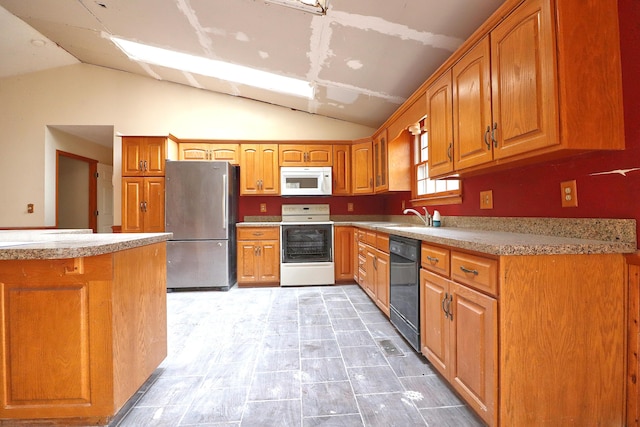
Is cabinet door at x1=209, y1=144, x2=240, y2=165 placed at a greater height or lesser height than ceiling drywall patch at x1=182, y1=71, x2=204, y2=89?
lesser

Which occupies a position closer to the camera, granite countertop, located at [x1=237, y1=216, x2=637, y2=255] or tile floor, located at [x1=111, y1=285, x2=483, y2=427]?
granite countertop, located at [x1=237, y1=216, x2=637, y2=255]

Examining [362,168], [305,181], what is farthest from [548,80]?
[305,181]

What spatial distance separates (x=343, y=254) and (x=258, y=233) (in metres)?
1.21

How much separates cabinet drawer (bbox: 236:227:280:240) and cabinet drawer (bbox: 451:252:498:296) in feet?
8.94

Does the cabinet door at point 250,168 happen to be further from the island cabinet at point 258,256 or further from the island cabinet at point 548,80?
the island cabinet at point 548,80

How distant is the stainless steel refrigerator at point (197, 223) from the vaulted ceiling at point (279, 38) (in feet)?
4.54

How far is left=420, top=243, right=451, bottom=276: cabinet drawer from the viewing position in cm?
156

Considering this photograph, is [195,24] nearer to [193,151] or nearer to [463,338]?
[193,151]

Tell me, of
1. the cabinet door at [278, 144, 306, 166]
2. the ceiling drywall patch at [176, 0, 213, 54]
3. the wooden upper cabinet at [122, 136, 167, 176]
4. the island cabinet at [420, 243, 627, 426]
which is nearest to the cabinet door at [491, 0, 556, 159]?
the island cabinet at [420, 243, 627, 426]

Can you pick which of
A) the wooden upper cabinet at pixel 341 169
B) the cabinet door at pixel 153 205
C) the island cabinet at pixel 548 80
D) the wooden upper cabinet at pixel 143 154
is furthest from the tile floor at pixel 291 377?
the wooden upper cabinet at pixel 143 154

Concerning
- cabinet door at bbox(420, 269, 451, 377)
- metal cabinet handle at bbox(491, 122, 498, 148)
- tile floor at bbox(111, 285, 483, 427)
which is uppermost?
metal cabinet handle at bbox(491, 122, 498, 148)

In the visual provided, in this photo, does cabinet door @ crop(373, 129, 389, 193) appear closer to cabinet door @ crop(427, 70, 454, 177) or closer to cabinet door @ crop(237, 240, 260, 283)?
cabinet door @ crop(427, 70, 454, 177)

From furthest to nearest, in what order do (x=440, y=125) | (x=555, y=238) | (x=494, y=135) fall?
(x=440, y=125) → (x=494, y=135) → (x=555, y=238)

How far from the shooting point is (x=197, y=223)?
145 inches
